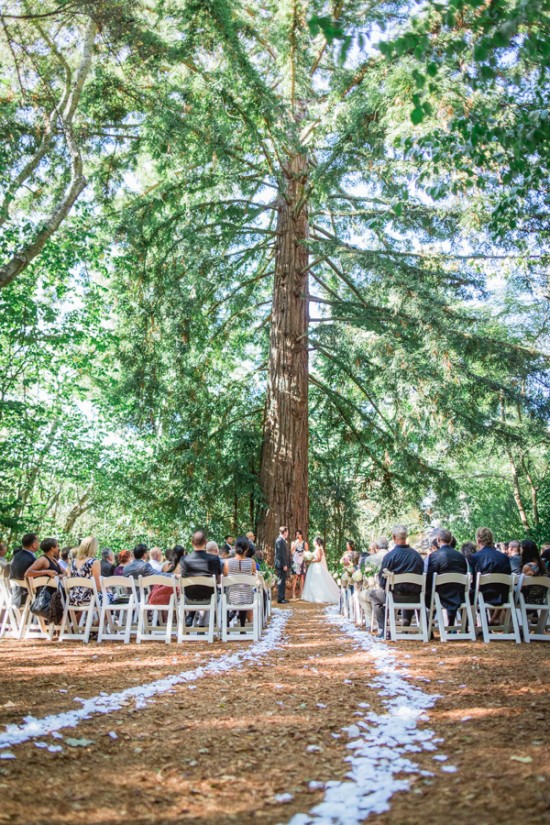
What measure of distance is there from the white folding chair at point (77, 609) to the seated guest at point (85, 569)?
0.20ft

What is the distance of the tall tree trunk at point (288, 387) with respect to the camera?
1591 centimetres

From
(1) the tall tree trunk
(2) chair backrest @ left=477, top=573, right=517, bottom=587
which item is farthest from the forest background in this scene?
(2) chair backrest @ left=477, top=573, right=517, bottom=587

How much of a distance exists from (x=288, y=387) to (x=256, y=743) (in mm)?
12635

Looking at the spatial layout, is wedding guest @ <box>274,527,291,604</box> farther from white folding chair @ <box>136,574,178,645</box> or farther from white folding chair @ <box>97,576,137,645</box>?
white folding chair @ <box>97,576,137,645</box>

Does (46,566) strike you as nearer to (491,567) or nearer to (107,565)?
(107,565)

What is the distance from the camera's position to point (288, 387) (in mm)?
16375

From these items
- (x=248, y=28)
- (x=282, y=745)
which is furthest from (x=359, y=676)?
(x=248, y=28)

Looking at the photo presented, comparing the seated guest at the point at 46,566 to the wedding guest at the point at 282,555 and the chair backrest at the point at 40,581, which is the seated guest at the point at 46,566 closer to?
the chair backrest at the point at 40,581

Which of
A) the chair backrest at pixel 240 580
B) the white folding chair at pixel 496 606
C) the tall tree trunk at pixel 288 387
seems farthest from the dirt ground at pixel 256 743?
the tall tree trunk at pixel 288 387

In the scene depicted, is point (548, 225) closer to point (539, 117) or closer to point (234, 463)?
point (539, 117)

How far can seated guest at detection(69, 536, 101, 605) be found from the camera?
9.29 m

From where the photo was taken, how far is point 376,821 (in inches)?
106

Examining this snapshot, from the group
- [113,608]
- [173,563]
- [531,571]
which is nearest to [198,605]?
[113,608]

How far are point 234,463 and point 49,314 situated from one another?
536 cm
